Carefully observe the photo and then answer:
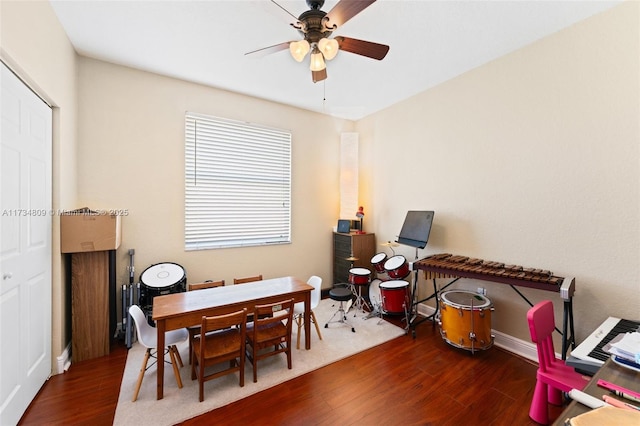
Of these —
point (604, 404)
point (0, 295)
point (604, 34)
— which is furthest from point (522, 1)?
point (0, 295)

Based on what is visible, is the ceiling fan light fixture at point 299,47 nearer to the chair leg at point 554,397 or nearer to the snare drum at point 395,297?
the snare drum at point 395,297

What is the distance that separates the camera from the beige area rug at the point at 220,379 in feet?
6.40

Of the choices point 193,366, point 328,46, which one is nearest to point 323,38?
point 328,46

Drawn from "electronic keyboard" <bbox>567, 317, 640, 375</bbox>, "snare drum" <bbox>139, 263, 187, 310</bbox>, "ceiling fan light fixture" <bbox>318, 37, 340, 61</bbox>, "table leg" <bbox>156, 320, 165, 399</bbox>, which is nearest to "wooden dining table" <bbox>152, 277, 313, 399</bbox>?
"table leg" <bbox>156, 320, 165, 399</bbox>

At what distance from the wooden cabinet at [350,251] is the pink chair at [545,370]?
8.63 ft

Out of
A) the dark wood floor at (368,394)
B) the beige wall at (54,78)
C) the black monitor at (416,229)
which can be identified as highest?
the beige wall at (54,78)

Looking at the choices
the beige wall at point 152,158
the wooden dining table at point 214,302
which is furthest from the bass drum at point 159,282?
the wooden dining table at point 214,302

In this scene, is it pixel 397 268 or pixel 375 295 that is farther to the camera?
pixel 375 295

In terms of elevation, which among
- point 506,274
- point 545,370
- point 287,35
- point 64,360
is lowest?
point 64,360

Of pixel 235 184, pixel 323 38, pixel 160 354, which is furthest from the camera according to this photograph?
pixel 235 184

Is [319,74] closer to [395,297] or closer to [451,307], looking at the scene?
[451,307]

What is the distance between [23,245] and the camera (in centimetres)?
190

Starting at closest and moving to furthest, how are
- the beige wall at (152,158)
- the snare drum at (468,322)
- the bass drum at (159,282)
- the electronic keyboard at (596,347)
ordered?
the electronic keyboard at (596,347) → the snare drum at (468,322) → the bass drum at (159,282) → the beige wall at (152,158)

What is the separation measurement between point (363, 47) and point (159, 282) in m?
3.13
